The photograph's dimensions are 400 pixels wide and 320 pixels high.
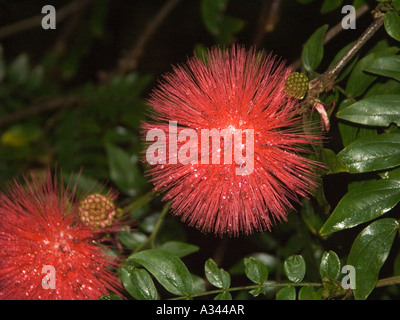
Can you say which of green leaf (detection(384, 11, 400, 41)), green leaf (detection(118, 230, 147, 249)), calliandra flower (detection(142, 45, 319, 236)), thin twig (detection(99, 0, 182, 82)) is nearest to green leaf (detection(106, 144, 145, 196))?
green leaf (detection(118, 230, 147, 249))

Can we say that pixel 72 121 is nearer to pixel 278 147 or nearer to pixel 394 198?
pixel 278 147

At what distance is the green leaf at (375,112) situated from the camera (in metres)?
1.73

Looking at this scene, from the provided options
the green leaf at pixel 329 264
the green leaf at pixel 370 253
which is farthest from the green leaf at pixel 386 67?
the green leaf at pixel 329 264

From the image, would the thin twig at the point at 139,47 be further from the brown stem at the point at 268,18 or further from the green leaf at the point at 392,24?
the green leaf at the point at 392,24

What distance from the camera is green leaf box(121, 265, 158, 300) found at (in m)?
1.85

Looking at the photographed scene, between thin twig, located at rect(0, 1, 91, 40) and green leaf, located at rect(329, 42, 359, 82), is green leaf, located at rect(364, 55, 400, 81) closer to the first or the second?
green leaf, located at rect(329, 42, 359, 82)

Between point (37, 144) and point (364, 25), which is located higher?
point (364, 25)

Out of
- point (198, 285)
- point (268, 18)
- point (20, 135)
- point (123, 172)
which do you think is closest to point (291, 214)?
point (198, 285)

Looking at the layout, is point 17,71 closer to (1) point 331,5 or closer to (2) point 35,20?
(2) point 35,20

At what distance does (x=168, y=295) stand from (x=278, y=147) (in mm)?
1027

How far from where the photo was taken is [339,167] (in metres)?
1.66

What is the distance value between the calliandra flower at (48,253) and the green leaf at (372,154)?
113cm

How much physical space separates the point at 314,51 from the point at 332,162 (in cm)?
61
